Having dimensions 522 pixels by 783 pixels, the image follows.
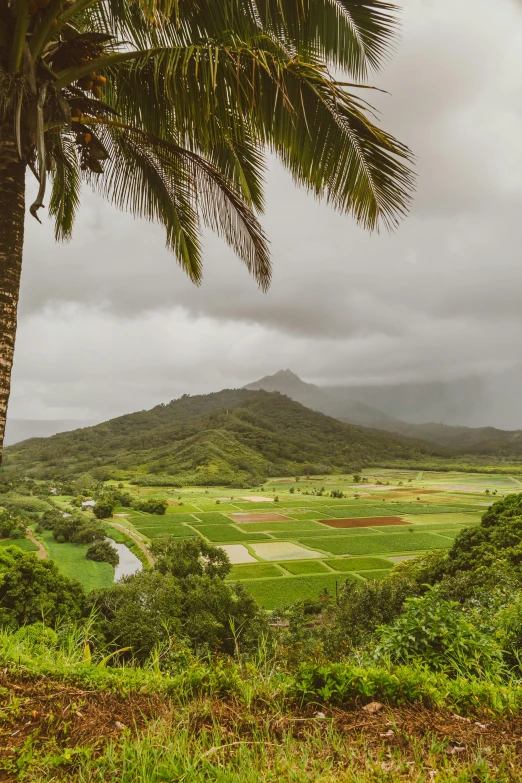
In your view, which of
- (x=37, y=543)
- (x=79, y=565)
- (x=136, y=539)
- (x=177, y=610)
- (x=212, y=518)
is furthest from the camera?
(x=212, y=518)

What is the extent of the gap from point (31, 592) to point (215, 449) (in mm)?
78345

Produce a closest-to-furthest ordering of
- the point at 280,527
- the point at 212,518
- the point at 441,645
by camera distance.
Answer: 1. the point at 441,645
2. the point at 280,527
3. the point at 212,518

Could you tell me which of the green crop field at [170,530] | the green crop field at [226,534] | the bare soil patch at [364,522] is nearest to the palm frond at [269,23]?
the green crop field at [170,530]

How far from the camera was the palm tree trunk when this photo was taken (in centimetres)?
318

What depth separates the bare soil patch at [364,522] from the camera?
149ft

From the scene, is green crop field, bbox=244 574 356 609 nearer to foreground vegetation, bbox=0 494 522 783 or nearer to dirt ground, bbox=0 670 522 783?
foreground vegetation, bbox=0 494 522 783

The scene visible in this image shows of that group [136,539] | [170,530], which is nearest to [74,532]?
[136,539]

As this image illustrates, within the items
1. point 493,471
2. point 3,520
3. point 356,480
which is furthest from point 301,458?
→ point 3,520

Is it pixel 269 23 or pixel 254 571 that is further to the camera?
pixel 254 571

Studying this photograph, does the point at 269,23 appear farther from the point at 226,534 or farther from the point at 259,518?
the point at 259,518

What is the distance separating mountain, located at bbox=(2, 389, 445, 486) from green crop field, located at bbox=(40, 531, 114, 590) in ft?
145

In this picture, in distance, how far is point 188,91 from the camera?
3.45 meters

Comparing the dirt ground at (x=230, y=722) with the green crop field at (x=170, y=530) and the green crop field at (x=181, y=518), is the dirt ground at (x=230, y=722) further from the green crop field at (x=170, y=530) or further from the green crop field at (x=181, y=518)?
the green crop field at (x=181, y=518)

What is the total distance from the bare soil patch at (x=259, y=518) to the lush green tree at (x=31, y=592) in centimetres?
3683
